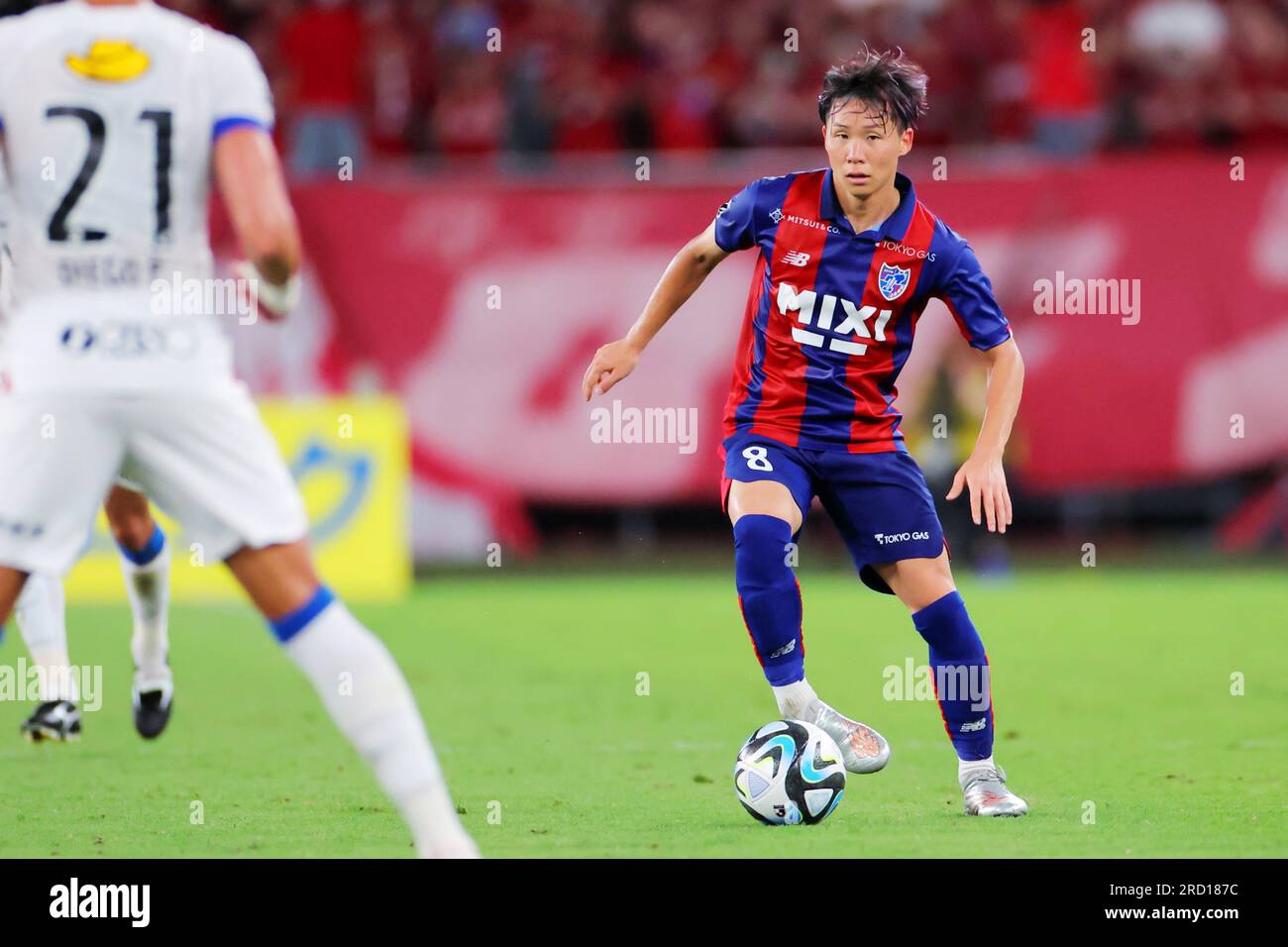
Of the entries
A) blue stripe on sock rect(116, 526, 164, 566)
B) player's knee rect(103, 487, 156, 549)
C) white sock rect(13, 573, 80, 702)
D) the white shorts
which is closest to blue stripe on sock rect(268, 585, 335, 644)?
the white shorts

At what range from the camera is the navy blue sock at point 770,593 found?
20.9 feet

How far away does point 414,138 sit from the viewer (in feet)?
59.9

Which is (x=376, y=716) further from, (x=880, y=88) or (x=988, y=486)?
(x=880, y=88)

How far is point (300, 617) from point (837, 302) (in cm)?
251

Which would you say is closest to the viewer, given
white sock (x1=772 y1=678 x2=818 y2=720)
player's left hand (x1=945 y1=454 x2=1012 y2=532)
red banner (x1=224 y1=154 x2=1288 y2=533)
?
player's left hand (x1=945 y1=454 x2=1012 y2=532)

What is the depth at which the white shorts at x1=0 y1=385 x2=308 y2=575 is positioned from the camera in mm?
4668

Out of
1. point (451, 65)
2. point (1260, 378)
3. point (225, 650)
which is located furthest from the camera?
point (451, 65)

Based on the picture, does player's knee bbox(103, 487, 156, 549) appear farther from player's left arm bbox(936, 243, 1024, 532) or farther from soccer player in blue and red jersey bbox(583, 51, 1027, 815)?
player's left arm bbox(936, 243, 1024, 532)

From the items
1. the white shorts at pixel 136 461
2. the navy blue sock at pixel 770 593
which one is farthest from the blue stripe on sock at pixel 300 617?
the navy blue sock at pixel 770 593

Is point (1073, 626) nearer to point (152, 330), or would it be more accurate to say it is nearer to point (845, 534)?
point (845, 534)

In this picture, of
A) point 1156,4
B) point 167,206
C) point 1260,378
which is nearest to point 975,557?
point 1260,378

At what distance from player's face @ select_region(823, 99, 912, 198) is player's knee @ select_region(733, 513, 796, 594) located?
115 cm
